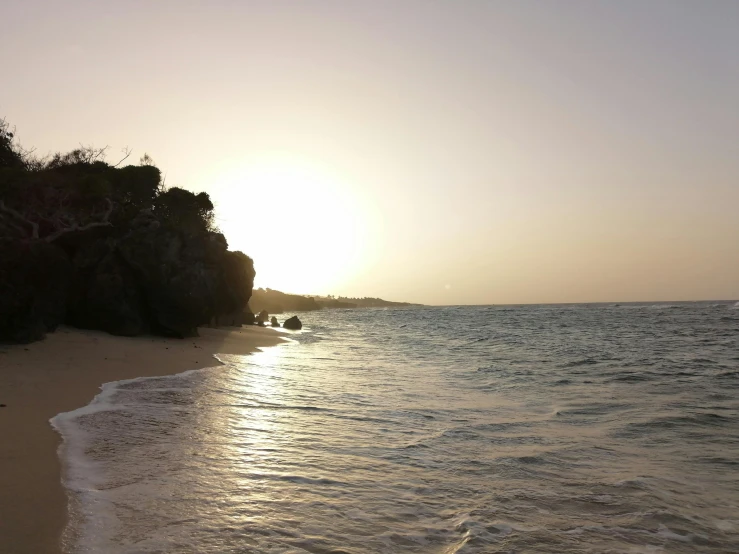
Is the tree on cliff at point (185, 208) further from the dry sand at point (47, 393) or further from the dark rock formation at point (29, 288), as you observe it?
the dark rock formation at point (29, 288)

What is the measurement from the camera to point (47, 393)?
11.6 metres

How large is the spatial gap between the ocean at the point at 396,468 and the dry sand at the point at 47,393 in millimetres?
288

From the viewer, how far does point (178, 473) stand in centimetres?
674

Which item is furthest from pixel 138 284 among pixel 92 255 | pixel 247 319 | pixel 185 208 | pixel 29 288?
pixel 247 319

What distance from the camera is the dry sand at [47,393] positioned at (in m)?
4.98

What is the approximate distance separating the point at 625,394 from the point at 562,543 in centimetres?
1176

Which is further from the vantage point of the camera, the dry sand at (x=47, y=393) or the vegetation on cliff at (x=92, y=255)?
the vegetation on cliff at (x=92, y=255)

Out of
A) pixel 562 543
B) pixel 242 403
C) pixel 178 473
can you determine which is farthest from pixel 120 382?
pixel 562 543

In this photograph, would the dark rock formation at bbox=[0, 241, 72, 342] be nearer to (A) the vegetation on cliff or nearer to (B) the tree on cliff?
(A) the vegetation on cliff

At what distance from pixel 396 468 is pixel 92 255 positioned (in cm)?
2267

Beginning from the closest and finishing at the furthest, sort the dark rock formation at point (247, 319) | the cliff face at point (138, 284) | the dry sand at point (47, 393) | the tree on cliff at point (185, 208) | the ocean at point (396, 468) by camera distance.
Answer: the dry sand at point (47, 393)
the ocean at point (396, 468)
the cliff face at point (138, 284)
the tree on cliff at point (185, 208)
the dark rock formation at point (247, 319)

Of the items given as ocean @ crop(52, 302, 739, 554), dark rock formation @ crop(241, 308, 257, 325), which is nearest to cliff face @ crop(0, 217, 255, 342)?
ocean @ crop(52, 302, 739, 554)

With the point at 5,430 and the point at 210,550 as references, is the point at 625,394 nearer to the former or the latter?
the point at 210,550

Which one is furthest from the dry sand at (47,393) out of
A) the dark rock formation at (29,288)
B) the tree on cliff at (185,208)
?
the tree on cliff at (185,208)
